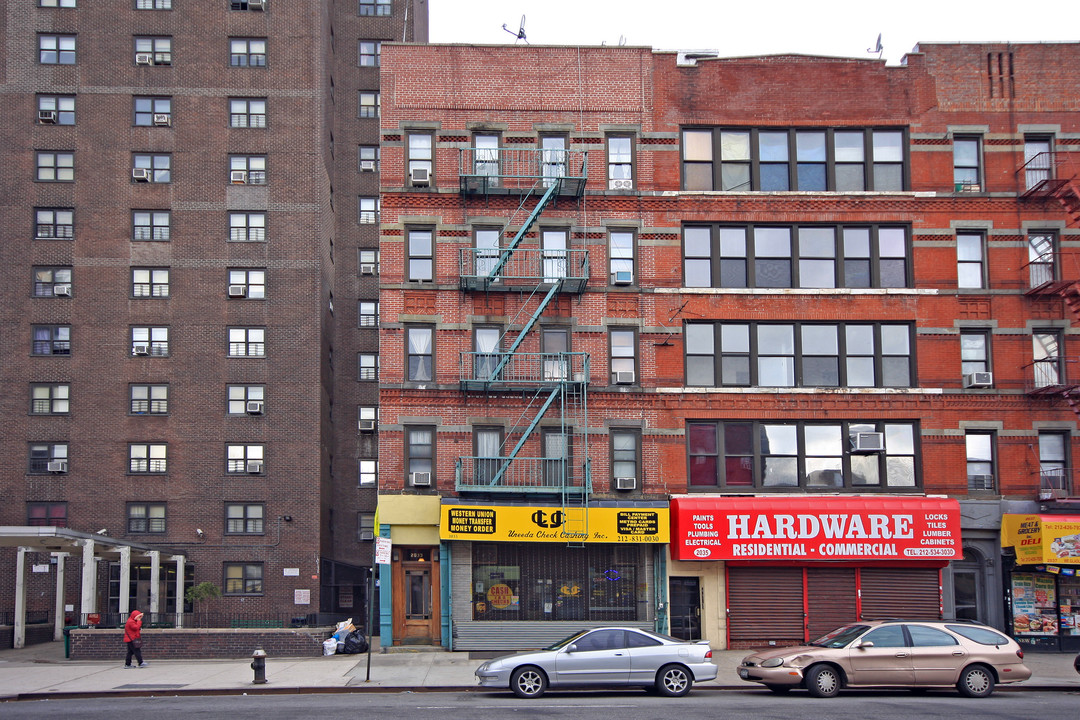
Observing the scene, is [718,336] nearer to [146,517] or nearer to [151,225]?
[146,517]

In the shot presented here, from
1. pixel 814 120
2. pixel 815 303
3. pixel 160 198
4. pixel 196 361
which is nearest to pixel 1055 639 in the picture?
pixel 815 303

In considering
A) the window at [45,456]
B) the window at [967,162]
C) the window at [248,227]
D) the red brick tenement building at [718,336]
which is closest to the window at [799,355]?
the red brick tenement building at [718,336]

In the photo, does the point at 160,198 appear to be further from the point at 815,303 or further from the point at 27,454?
the point at 815,303

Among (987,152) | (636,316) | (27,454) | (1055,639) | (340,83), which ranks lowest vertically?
(1055,639)

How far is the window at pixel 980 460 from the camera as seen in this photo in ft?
100

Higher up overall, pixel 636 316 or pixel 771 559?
pixel 636 316

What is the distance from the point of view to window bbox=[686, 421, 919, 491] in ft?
100.0

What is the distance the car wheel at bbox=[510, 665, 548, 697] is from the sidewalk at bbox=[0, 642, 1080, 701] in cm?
192

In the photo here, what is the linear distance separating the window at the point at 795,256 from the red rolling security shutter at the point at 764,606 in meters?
8.36

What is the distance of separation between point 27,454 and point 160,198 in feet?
37.4

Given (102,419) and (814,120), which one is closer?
(814,120)

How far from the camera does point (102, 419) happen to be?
42.1m

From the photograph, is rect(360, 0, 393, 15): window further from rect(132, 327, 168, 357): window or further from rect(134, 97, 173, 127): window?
rect(132, 327, 168, 357): window

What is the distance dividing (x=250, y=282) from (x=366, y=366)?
929 centimetres
